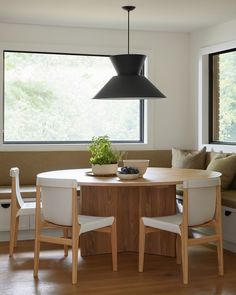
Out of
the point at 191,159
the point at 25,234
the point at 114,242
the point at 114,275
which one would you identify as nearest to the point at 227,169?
the point at 191,159

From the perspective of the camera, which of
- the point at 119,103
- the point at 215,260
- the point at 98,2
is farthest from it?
the point at 119,103

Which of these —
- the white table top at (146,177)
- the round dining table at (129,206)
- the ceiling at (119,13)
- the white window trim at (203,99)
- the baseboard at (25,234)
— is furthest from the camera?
the white window trim at (203,99)

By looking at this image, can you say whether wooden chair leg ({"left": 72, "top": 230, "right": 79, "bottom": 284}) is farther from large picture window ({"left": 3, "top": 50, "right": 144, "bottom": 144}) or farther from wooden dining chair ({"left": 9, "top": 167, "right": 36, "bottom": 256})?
large picture window ({"left": 3, "top": 50, "right": 144, "bottom": 144})

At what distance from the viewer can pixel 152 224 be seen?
4438 mm

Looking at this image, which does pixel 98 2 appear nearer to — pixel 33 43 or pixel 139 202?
pixel 33 43

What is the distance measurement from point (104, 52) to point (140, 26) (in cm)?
54

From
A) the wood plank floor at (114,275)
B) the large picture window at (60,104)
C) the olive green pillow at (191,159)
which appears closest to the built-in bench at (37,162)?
the olive green pillow at (191,159)

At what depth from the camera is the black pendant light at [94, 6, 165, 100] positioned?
4.88 m

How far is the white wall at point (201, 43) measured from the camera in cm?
631

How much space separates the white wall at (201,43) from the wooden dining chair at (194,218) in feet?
6.35

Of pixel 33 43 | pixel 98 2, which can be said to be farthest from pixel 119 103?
pixel 98 2

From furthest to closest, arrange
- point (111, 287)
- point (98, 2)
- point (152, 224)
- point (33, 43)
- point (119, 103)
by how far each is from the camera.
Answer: point (119, 103) < point (33, 43) < point (98, 2) < point (152, 224) < point (111, 287)

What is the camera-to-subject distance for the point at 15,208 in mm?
5215

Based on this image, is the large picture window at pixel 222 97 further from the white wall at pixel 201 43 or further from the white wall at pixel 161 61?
the white wall at pixel 161 61
